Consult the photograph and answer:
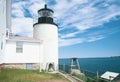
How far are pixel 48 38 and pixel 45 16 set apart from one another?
315 centimetres

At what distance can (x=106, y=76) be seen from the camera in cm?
1086

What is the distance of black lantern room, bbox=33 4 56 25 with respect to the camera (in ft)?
70.6

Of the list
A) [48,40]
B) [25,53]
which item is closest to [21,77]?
[25,53]

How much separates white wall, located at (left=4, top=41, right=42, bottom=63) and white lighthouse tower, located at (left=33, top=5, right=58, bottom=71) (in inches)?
45.2

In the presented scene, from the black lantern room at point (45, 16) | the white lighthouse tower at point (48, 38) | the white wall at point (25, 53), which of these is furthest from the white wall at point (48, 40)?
the white wall at point (25, 53)

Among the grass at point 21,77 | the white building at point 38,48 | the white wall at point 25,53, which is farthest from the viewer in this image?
the white building at point 38,48

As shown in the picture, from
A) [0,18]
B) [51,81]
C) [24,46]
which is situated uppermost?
[0,18]

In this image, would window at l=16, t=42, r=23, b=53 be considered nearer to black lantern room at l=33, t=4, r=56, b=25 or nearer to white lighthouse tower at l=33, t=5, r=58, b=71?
white lighthouse tower at l=33, t=5, r=58, b=71

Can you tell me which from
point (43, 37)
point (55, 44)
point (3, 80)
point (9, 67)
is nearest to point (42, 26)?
point (43, 37)

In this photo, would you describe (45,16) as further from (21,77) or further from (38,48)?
(21,77)

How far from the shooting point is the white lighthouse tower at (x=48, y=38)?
20933 millimetres

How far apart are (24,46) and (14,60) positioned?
1.97m

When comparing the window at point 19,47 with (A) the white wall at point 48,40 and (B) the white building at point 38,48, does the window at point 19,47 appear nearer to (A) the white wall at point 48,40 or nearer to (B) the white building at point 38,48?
(B) the white building at point 38,48

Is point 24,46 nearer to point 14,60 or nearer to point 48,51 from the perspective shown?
point 14,60
